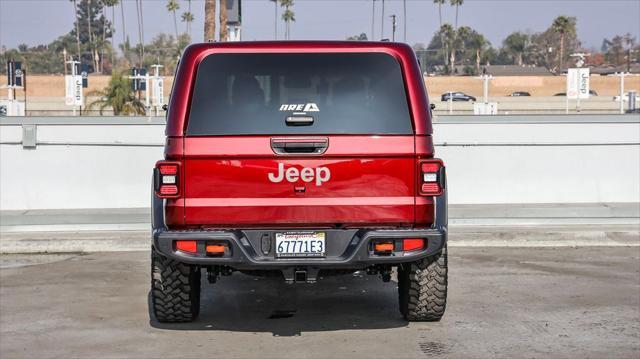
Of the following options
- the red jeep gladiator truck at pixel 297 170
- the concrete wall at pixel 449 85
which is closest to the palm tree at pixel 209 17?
the red jeep gladiator truck at pixel 297 170

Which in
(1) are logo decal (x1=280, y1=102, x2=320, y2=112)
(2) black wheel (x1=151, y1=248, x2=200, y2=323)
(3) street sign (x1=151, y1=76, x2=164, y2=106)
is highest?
(3) street sign (x1=151, y1=76, x2=164, y2=106)

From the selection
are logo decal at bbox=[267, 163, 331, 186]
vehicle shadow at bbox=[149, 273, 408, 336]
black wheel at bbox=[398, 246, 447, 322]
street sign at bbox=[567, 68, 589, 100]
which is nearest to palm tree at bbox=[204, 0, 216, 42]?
street sign at bbox=[567, 68, 589, 100]

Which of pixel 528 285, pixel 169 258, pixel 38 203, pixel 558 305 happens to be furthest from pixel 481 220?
pixel 169 258

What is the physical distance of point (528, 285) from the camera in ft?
34.0

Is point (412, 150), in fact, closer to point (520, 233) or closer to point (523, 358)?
point (523, 358)

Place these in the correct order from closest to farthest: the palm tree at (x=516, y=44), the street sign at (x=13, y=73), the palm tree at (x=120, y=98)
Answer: the street sign at (x=13, y=73) → the palm tree at (x=120, y=98) → the palm tree at (x=516, y=44)

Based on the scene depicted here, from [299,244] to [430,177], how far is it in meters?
1.03

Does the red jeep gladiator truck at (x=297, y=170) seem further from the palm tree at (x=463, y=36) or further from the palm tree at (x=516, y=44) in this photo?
the palm tree at (x=516, y=44)

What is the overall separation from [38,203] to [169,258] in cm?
879

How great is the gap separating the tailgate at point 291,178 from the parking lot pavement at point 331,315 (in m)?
0.98

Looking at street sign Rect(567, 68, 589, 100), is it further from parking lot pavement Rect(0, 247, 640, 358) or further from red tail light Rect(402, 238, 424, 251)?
red tail light Rect(402, 238, 424, 251)

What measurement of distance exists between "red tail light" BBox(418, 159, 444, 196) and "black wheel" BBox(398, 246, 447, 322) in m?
0.79

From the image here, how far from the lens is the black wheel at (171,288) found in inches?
325

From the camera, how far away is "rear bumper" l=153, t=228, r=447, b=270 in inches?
296
